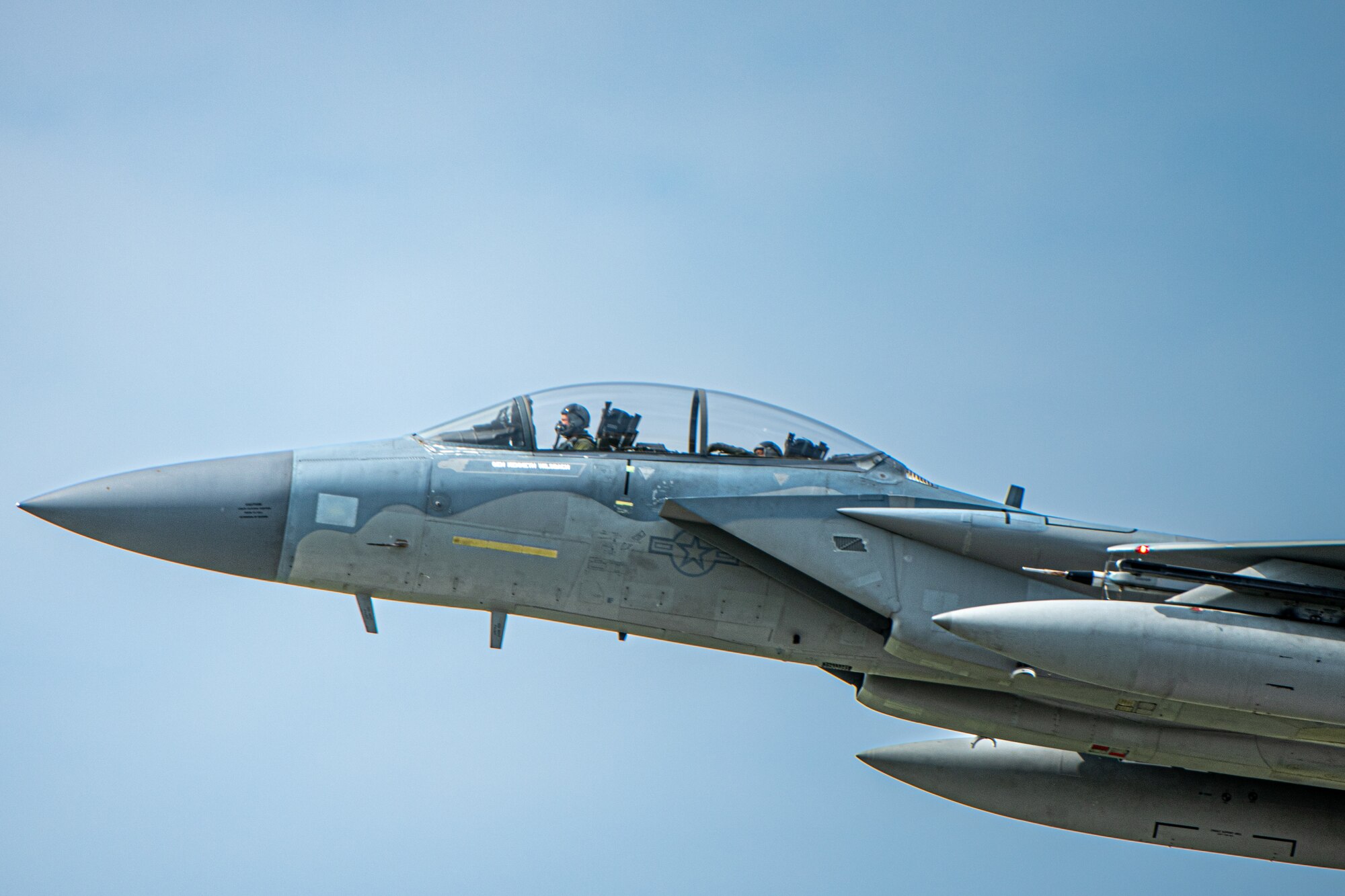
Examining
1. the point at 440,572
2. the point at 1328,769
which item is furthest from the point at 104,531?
the point at 1328,769

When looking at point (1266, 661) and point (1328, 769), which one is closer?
point (1266, 661)

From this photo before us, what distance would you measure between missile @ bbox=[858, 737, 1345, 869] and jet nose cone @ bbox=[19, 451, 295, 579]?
21.9 ft

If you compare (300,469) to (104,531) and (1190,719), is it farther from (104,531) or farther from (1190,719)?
(1190,719)

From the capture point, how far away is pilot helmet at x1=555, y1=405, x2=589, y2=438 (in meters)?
11.0

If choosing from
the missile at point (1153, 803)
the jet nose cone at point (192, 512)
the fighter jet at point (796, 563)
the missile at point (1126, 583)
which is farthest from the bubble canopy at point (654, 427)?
the missile at point (1153, 803)

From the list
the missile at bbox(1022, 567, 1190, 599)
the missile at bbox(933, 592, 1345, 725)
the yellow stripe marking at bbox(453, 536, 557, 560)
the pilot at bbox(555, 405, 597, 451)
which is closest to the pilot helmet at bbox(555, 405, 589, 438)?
the pilot at bbox(555, 405, 597, 451)

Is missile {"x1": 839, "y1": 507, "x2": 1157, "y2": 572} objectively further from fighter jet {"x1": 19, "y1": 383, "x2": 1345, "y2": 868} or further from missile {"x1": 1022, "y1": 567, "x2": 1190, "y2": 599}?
missile {"x1": 1022, "y1": 567, "x2": 1190, "y2": 599}

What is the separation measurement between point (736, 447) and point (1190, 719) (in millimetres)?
4091

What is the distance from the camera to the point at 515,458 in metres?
10.8

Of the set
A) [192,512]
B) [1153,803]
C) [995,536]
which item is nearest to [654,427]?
[995,536]

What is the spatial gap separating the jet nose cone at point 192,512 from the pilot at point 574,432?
2099 mm

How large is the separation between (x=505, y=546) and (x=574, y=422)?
3.97ft

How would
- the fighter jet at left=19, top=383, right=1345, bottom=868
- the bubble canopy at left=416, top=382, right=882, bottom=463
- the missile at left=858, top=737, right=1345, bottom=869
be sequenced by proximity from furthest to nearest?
1. the missile at left=858, top=737, right=1345, bottom=869
2. the bubble canopy at left=416, top=382, right=882, bottom=463
3. the fighter jet at left=19, top=383, right=1345, bottom=868

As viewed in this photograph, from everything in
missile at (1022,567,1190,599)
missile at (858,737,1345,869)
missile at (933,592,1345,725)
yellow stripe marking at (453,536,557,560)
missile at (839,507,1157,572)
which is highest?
missile at (839,507,1157,572)
